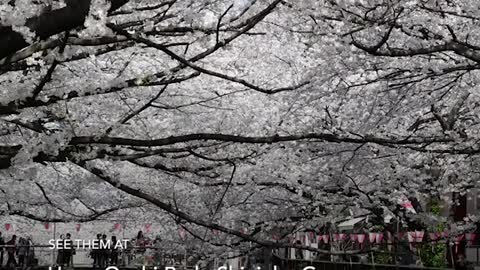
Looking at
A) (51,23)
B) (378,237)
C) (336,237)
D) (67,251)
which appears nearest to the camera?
(51,23)

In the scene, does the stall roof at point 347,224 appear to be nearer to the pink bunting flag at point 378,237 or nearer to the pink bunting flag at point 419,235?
the pink bunting flag at point 378,237

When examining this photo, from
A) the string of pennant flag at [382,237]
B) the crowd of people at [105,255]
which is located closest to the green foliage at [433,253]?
the string of pennant flag at [382,237]

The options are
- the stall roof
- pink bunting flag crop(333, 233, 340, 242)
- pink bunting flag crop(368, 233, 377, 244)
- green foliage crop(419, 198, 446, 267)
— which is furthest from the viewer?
the stall roof

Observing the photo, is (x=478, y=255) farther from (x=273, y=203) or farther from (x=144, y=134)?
(x=144, y=134)

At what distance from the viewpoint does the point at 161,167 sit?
33.9 ft

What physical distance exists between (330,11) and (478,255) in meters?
15.6

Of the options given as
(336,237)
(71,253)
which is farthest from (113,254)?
(336,237)

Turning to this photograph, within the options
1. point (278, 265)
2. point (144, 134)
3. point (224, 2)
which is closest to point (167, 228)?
point (278, 265)

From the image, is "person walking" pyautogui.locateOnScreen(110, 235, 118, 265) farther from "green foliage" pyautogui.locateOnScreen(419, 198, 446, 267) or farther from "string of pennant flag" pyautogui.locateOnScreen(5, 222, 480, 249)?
"green foliage" pyautogui.locateOnScreen(419, 198, 446, 267)

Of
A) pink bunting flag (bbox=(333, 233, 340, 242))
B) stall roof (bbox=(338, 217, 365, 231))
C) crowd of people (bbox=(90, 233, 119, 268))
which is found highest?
stall roof (bbox=(338, 217, 365, 231))

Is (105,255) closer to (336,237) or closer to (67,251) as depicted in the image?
(67,251)

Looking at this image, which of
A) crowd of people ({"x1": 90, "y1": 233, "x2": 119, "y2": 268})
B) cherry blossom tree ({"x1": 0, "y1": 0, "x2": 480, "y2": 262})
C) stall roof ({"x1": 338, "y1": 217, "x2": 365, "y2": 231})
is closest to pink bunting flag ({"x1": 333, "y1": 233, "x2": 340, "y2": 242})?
stall roof ({"x1": 338, "y1": 217, "x2": 365, "y2": 231})

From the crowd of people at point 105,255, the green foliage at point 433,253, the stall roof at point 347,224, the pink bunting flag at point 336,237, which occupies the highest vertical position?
the stall roof at point 347,224

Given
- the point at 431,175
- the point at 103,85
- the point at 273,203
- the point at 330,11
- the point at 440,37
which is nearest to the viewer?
the point at 103,85
